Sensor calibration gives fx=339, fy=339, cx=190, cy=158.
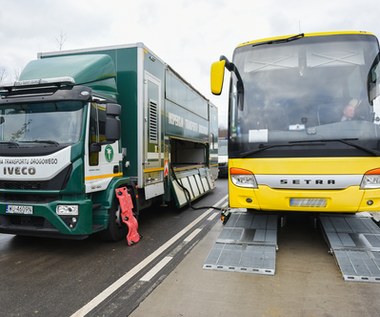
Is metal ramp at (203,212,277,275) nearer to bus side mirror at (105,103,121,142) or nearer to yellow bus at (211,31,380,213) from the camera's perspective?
yellow bus at (211,31,380,213)

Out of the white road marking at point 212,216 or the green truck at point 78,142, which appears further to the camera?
the white road marking at point 212,216

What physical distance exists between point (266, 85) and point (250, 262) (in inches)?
103

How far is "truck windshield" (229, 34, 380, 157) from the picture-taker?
15.6 feet

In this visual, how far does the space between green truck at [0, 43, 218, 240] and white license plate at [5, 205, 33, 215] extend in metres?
0.02

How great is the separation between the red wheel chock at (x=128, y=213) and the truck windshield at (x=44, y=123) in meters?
1.28

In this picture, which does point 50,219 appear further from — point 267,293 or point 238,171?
point 267,293

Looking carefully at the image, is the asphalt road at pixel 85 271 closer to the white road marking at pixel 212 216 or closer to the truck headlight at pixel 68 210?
the truck headlight at pixel 68 210

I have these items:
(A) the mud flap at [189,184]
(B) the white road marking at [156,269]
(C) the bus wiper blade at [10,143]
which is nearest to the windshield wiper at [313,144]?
(B) the white road marking at [156,269]

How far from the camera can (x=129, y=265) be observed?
4766 mm

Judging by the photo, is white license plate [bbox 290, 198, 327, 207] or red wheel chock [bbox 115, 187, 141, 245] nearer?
white license plate [bbox 290, 198, 327, 207]

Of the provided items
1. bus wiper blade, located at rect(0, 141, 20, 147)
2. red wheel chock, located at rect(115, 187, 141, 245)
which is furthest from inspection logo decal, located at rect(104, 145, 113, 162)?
bus wiper blade, located at rect(0, 141, 20, 147)

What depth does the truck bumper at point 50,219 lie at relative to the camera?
4.93 m

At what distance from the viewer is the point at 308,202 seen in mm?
4773

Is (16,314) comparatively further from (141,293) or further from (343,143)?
(343,143)
